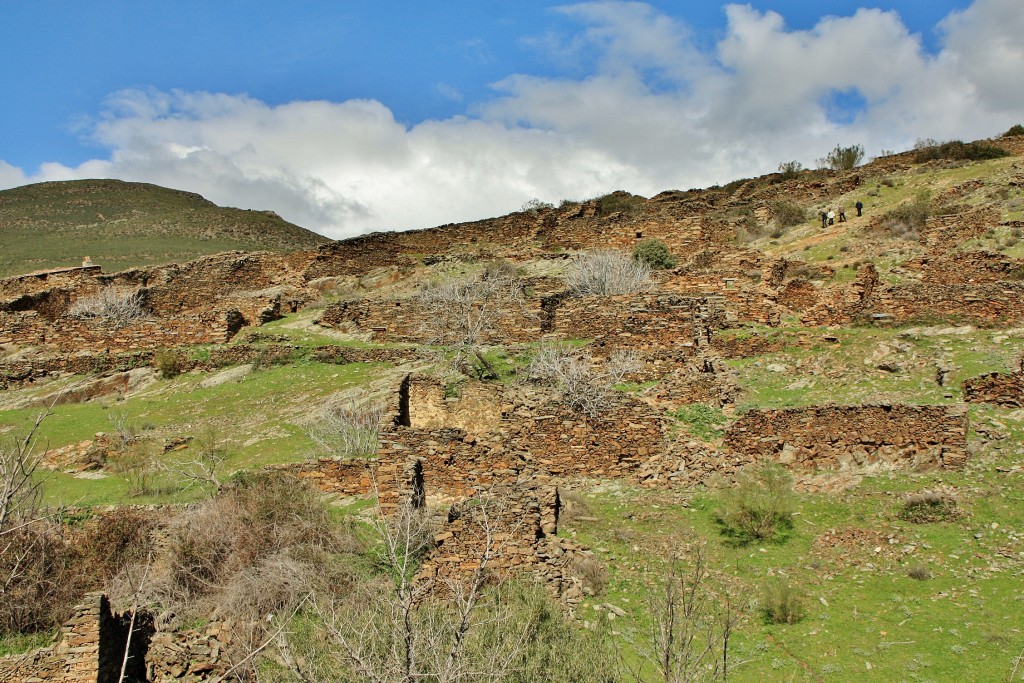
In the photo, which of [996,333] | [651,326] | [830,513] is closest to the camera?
[830,513]

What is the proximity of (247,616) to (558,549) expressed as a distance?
151 inches

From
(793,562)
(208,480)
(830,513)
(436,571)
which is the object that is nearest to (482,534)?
(436,571)

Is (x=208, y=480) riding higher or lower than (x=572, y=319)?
lower

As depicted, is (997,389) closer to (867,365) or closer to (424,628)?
(867,365)

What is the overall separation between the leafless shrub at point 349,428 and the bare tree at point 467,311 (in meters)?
2.89

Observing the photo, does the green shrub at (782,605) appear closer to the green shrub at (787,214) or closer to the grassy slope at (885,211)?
the grassy slope at (885,211)

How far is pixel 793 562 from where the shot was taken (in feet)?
30.1

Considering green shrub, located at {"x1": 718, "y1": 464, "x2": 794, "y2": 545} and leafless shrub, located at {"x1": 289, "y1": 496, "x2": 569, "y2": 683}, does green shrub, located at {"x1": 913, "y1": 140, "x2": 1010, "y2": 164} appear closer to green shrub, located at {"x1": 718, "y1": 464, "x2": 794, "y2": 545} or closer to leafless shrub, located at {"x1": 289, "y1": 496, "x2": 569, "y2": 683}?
green shrub, located at {"x1": 718, "y1": 464, "x2": 794, "y2": 545}

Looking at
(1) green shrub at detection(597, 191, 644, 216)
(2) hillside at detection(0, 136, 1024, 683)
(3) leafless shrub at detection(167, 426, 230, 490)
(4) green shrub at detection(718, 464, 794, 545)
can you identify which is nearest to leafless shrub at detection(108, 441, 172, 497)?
(2) hillside at detection(0, 136, 1024, 683)

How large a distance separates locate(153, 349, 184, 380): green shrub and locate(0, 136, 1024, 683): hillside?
0.07m

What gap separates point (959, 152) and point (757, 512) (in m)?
27.3

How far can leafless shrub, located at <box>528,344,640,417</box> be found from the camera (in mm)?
13359

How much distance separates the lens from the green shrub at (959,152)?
2961 centimetres

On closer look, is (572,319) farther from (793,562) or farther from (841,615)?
(841,615)
